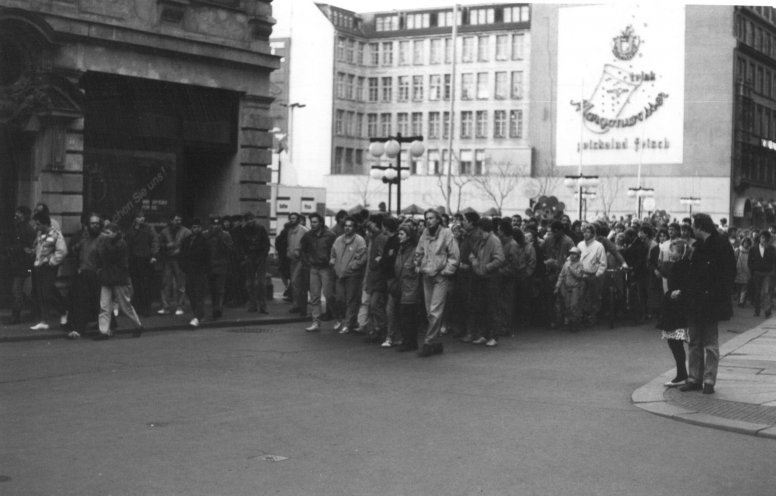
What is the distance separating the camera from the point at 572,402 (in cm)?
1095

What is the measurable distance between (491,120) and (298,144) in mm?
16380

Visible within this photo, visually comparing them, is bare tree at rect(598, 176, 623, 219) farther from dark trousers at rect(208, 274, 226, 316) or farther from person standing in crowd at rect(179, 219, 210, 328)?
person standing in crowd at rect(179, 219, 210, 328)

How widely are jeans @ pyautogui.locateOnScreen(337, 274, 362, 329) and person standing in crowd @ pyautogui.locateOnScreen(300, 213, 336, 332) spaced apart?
1.17ft

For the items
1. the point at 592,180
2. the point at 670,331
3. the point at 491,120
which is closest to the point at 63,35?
the point at 670,331

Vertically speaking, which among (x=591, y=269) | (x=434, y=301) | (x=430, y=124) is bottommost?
(x=434, y=301)

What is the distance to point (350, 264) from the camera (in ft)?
57.0

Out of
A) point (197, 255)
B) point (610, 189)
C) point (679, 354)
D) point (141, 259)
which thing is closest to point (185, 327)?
point (197, 255)

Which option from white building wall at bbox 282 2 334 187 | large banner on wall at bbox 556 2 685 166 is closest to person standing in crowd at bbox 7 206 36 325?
large banner on wall at bbox 556 2 685 166

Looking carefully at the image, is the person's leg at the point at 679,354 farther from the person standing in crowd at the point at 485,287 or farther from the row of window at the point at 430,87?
the row of window at the point at 430,87

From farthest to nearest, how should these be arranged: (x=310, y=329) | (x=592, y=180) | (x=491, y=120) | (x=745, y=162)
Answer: (x=491, y=120) < (x=745, y=162) < (x=592, y=180) < (x=310, y=329)

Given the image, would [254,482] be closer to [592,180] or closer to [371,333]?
[371,333]

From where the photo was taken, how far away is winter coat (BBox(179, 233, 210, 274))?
18.3 meters

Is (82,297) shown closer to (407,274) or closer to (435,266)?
(407,274)

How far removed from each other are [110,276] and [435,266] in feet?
15.2
